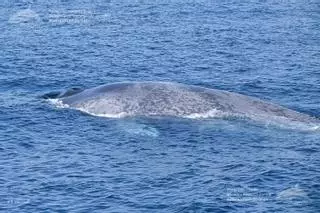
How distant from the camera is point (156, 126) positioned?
222 ft

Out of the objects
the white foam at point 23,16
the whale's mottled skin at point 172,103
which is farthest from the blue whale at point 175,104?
the white foam at point 23,16

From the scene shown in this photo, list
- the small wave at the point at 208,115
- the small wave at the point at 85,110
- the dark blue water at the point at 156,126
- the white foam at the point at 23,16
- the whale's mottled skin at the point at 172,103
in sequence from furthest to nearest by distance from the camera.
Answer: the white foam at the point at 23,16 < the whale's mottled skin at the point at 172,103 < the small wave at the point at 85,110 < the small wave at the point at 208,115 < the dark blue water at the point at 156,126

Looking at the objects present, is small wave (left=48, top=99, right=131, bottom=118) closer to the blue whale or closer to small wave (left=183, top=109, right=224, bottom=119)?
the blue whale

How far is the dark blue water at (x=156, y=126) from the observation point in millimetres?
53125

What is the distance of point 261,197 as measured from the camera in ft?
172

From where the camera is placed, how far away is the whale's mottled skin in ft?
232

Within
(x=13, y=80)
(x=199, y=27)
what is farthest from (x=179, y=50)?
(x=13, y=80)

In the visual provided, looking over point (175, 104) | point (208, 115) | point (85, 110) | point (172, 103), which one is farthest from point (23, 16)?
point (208, 115)

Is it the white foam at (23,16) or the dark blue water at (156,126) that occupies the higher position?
the dark blue water at (156,126)

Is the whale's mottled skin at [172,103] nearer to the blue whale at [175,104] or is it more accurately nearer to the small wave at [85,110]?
the blue whale at [175,104]

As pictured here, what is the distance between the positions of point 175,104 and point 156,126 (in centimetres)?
466

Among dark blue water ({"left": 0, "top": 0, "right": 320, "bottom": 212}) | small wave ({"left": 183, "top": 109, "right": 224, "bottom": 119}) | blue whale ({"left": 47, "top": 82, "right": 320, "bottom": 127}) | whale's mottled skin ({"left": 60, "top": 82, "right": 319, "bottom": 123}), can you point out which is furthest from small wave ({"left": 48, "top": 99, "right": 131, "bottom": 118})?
small wave ({"left": 183, "top": 109, "right": 224, "bottom": 119})

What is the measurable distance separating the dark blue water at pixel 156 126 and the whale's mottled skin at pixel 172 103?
168 cm

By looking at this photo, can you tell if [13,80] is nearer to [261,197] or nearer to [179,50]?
[179,50]
